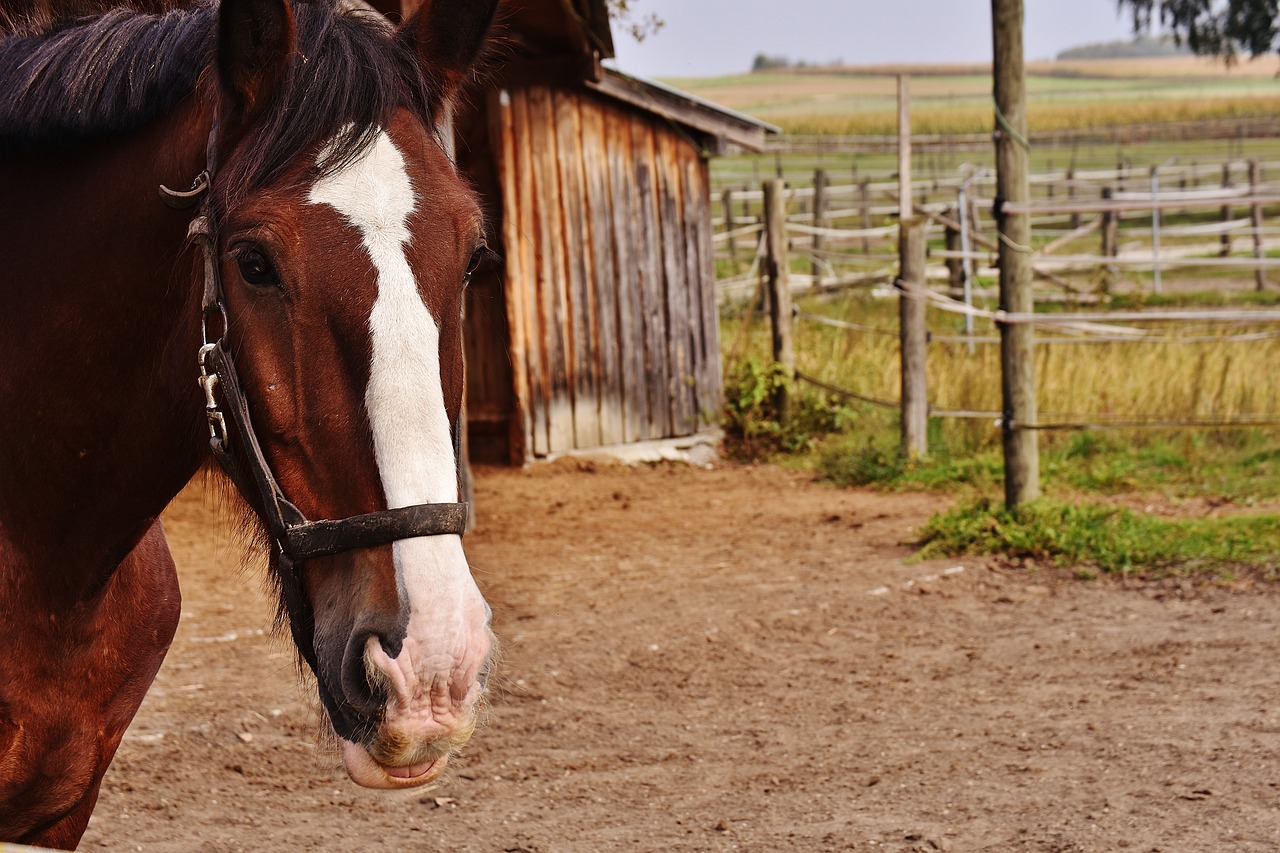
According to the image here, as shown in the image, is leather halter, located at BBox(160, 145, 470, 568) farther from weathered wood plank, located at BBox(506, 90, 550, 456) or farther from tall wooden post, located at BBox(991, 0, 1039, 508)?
weathered wood plank, located at BBox(506, 90, 550, 456)

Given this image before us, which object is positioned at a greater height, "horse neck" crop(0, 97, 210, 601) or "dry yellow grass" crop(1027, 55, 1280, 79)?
"dry yellow grass" crop(1027, 55, 1280, 79)

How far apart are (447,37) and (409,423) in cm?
75

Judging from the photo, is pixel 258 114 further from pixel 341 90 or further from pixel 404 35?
pixel 404 35

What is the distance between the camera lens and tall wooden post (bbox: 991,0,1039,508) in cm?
574

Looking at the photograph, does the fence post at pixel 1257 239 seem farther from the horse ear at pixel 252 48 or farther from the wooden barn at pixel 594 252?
the horse ear at pixel 252 48

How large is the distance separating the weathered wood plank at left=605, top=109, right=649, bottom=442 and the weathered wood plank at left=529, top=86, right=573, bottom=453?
0.45 m

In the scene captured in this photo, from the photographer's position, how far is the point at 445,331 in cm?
161

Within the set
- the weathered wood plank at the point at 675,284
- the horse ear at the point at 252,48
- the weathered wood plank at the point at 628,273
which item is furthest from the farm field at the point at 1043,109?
the horse ear at the point at 252,48

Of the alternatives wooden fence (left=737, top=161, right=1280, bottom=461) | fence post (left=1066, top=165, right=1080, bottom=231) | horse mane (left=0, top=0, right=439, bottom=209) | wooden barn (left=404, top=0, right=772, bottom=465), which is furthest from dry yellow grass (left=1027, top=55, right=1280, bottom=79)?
horse mane (left=0, top=0, right=439, bottom=209)

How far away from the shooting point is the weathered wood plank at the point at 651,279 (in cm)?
885

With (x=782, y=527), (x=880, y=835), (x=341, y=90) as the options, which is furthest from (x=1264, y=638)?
(x=341, y=90)

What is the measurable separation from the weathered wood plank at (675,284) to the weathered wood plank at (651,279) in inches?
1.7

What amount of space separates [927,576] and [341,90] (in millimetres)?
4586

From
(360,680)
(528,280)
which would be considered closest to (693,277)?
(528,280)
